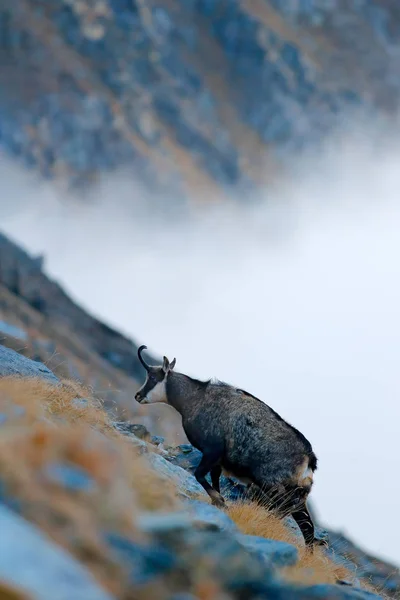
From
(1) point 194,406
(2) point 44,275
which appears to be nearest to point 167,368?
(1) point 194,406

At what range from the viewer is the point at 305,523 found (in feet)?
43.7

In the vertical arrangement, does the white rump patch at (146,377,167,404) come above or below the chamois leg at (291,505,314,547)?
above

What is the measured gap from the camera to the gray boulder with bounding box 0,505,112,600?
18.8ft

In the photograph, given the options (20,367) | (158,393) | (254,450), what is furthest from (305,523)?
(20,367)

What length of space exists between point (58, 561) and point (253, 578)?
194 cm

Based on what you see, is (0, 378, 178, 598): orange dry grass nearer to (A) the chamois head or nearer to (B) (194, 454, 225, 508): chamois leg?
(B) (194, 454, 225, 508): chamois leg

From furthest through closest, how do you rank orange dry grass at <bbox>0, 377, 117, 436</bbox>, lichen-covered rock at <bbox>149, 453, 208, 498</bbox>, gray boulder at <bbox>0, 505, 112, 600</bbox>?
lichen-covered rock at <bbox>149, 453, 208, 498</bbox>
orange dry grass at <bbox>0, 377, 117, 436</bbox>
gray boulder at <bbox>0, 505, 112, 600</bbox>

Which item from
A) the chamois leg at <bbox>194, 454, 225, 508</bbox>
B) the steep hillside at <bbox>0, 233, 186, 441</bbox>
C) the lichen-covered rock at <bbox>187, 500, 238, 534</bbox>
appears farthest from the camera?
the steep hillside at <bbox>0, 233, 186, 441</bbox>

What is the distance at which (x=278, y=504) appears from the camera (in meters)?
12.8

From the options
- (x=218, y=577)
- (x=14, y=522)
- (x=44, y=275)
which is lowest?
(x=14, y=522)

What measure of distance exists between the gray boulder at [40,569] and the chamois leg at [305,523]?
733 centimetres

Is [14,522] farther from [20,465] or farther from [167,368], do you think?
[167,368]

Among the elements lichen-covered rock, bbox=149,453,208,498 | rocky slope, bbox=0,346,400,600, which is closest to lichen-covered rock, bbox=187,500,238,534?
rocky slope, bbox=0,346,400,600

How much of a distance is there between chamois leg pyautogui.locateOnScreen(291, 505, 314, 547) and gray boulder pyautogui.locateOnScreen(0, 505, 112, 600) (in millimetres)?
7330
